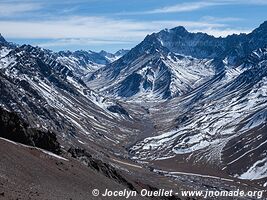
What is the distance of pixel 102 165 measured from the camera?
367 feet

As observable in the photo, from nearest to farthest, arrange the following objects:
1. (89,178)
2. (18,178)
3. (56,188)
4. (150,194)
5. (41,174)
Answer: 1. (18,178)
2. (56,188)
3. (41,174)
4. (89,178)
5. (150,194)

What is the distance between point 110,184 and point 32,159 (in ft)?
66.8

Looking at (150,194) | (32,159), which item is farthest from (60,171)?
(150,194)

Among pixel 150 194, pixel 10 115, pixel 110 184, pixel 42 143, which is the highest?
pixel 10 115

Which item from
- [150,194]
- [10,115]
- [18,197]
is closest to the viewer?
[18,197]

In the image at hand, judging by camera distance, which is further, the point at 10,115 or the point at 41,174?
the point at 10,115

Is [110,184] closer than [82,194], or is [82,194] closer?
[82,194]

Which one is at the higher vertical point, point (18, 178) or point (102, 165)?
point (18, 178)

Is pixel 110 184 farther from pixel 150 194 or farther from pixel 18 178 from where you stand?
pixel 18 178

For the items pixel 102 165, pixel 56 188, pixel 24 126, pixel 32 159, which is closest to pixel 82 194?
pixel 56 188

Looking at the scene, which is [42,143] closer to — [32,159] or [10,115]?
[10,115]

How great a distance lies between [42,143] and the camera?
9944cm

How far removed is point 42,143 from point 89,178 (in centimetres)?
1719

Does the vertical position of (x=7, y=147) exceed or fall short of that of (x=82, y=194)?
it exceeds it
